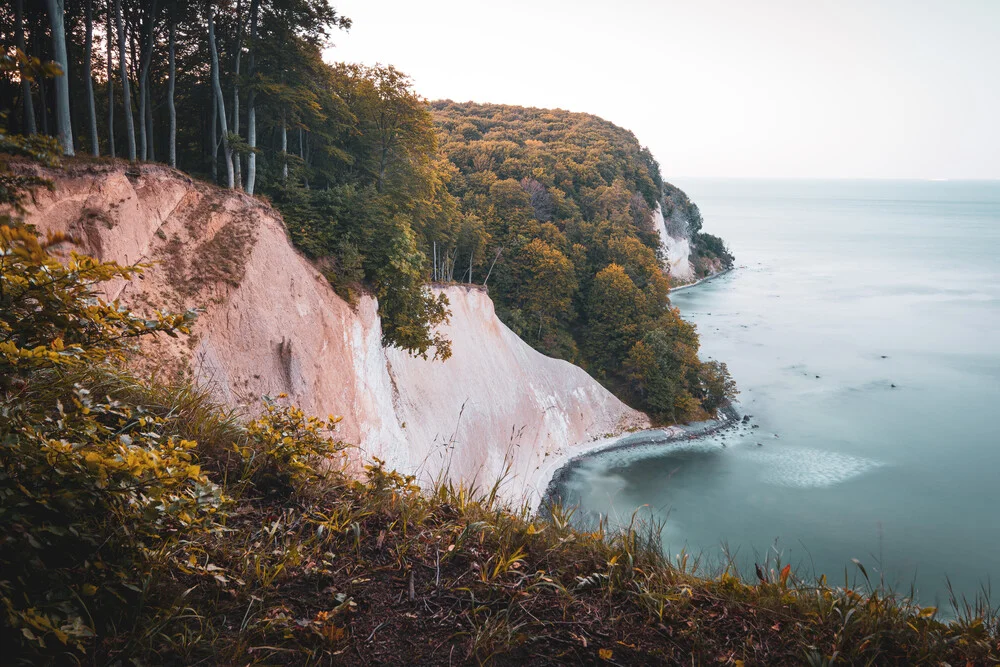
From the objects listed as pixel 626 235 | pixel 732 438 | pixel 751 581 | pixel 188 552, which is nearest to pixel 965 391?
pixel 732 438

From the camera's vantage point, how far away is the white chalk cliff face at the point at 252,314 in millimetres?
10641

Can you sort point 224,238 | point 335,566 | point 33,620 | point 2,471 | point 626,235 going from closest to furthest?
point 33,620, point 2,471, point 335,566, point 224,238, point 626,235

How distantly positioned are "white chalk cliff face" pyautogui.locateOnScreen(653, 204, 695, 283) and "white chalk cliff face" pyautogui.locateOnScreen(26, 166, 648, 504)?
60406 millimetres

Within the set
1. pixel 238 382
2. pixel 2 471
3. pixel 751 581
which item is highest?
pixel 2 471

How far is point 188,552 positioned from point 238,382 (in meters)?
10.6

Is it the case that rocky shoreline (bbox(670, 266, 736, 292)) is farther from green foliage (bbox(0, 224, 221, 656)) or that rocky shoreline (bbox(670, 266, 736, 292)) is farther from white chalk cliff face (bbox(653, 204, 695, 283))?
green foliage (bbox(0, 224, 221, 656))

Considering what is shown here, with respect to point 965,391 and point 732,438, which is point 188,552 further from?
point 965,391

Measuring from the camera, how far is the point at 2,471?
2.16 m

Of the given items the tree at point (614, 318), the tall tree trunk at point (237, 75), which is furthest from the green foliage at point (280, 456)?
the tree at point (614, 318)

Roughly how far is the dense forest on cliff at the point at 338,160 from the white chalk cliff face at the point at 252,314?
1485mm

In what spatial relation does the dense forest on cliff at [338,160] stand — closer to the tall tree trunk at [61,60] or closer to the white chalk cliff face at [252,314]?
the tall tree trunk at [61,60]

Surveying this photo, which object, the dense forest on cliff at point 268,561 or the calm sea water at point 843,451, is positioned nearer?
the dense forest on cliff at point 268,561

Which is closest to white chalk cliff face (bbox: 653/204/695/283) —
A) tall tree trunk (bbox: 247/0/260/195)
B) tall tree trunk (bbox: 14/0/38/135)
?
tall tree trunk (bbox: 247/0/260/195)

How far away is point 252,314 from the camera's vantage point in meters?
13.4
